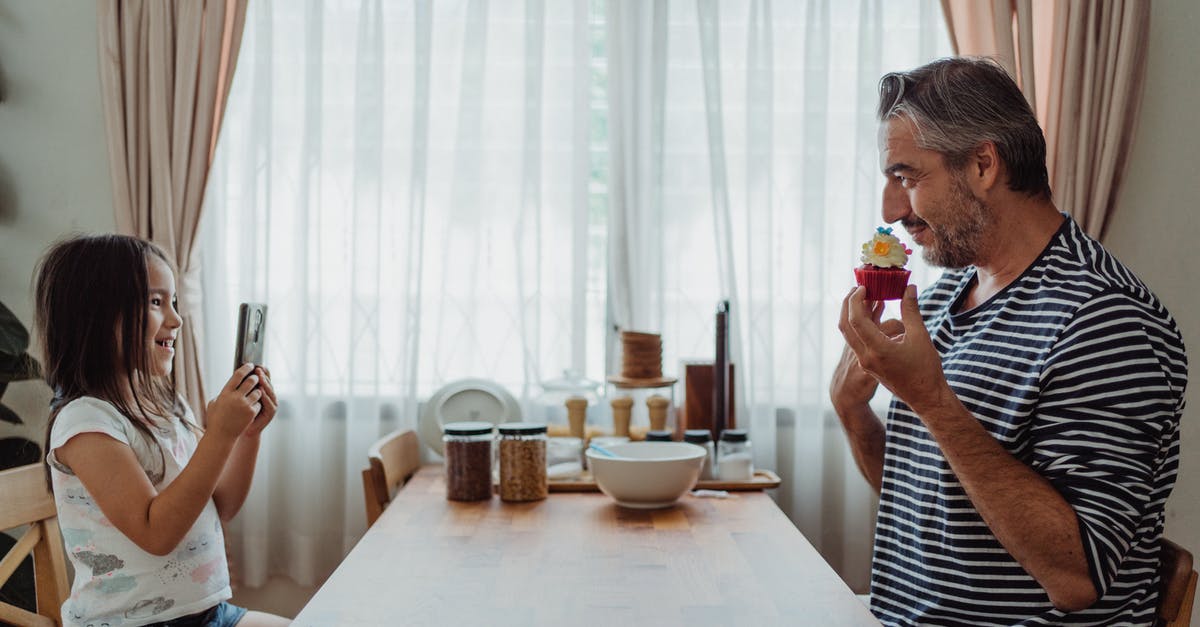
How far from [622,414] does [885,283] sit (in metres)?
1.05

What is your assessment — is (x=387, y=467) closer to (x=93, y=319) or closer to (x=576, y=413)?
(x=576, y=413)

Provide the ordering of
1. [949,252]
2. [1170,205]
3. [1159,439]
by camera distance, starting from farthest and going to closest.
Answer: [1170,205] < [949,252] < [1159,439]

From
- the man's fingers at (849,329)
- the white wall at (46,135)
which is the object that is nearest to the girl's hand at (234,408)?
the man's fingers at (849,329)

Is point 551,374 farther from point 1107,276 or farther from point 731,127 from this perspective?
point 1107,276

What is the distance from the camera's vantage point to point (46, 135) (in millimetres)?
2965

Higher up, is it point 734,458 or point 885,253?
point 885,253

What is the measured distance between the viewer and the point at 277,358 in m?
2.96

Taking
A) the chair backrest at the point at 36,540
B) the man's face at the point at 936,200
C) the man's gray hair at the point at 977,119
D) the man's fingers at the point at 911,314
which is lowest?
the chair backrest at the point at 36,540

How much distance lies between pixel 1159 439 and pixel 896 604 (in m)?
0.54

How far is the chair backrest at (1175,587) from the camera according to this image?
1518 millimetres

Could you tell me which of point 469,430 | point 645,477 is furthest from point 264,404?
point 645,477

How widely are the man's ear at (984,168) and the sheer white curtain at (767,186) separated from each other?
1.30 metres

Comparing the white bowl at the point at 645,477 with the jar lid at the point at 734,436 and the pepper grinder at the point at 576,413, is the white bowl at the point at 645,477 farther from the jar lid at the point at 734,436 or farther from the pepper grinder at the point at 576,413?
→ the pepper grinder at the point at 576,413

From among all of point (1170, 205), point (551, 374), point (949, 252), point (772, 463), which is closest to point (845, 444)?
point (772, 463)
